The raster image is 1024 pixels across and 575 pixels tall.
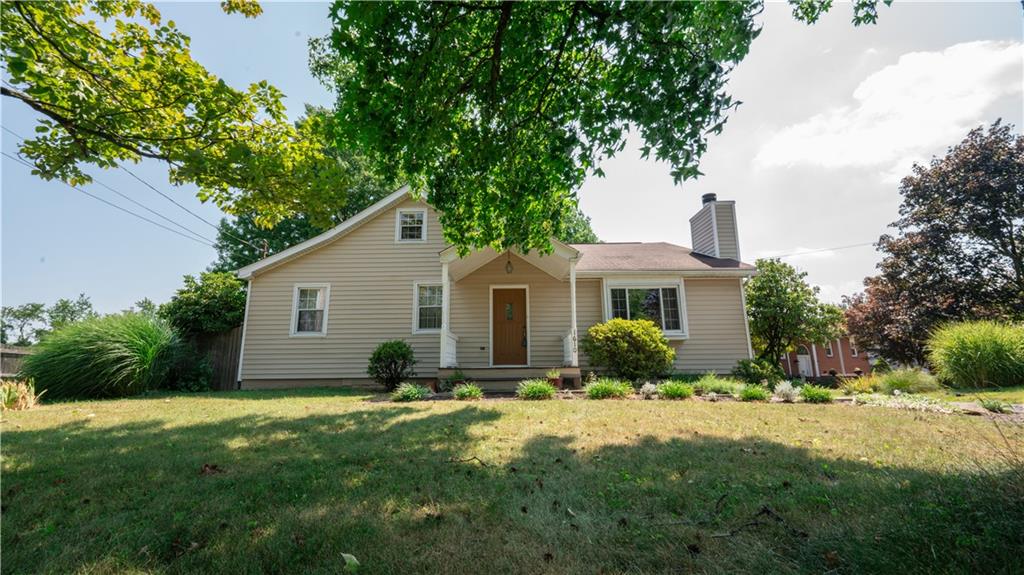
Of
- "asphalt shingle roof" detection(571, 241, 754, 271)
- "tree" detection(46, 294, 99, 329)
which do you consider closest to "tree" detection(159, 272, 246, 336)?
"asphalt shingle roof" detection(571, 241, 754, 271)

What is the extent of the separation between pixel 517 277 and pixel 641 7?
8.98 metres

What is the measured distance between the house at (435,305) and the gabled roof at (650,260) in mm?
86

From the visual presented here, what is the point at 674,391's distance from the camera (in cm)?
798

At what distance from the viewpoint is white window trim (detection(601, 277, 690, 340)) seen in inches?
475

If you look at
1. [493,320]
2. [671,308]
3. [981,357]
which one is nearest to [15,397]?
[493,320]

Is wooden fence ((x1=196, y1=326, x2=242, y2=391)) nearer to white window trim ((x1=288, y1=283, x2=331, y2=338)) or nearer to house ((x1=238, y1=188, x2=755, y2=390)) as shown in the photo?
house ((x1=238, y1=188, x2=755, y2=390))

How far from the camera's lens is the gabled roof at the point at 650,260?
12.1 m

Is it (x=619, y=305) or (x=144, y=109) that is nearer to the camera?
(x=144, y=109)

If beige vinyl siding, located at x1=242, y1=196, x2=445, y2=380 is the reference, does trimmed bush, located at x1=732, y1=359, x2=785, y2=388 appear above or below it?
below

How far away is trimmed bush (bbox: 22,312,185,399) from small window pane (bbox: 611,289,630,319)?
1242 cm

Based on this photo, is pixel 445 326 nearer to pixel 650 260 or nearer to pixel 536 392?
pixel 536 392

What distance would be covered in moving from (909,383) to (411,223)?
1352cm

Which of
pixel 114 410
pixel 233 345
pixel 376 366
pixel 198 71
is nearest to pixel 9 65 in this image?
pixel 198 71

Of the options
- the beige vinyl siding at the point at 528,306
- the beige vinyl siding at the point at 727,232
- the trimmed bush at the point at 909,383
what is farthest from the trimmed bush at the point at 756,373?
the beige vinyl siding at the point at 528,306
